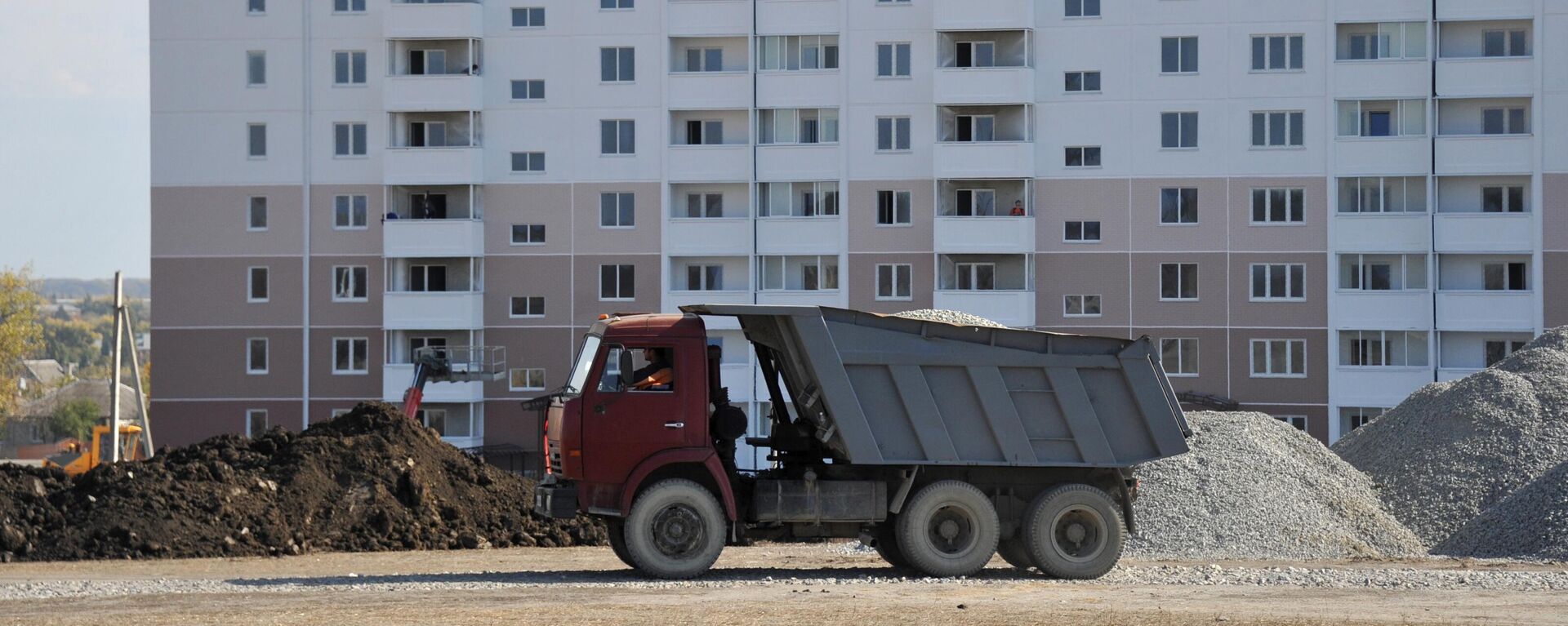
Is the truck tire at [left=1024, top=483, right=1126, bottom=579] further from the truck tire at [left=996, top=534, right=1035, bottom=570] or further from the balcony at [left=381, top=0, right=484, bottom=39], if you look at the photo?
the balcony at [left=381, top=0, right=484, bottom=39]

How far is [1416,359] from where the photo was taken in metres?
57.4

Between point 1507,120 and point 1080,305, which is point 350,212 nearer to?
point 1080,305

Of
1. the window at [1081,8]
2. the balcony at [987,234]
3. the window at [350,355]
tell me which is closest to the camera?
the balcony at [987,234]

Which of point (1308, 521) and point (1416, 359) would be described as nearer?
point (1308, 521)

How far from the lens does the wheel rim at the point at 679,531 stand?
811 inches

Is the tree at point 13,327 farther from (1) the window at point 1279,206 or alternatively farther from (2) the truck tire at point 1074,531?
(2) the truck tire at point 1074,531

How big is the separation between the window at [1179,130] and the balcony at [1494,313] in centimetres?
995

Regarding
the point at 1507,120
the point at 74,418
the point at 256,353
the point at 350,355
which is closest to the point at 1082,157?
the point at 1507,120

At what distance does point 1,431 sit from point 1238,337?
83443 mm

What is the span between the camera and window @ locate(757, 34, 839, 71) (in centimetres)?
5994

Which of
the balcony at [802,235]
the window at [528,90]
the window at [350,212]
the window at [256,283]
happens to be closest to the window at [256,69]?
the window at [350,212]

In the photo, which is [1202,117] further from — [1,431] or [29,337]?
[1,431]

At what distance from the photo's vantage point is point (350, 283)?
61.2m

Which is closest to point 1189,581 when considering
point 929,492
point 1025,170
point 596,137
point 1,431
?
point 929,492
